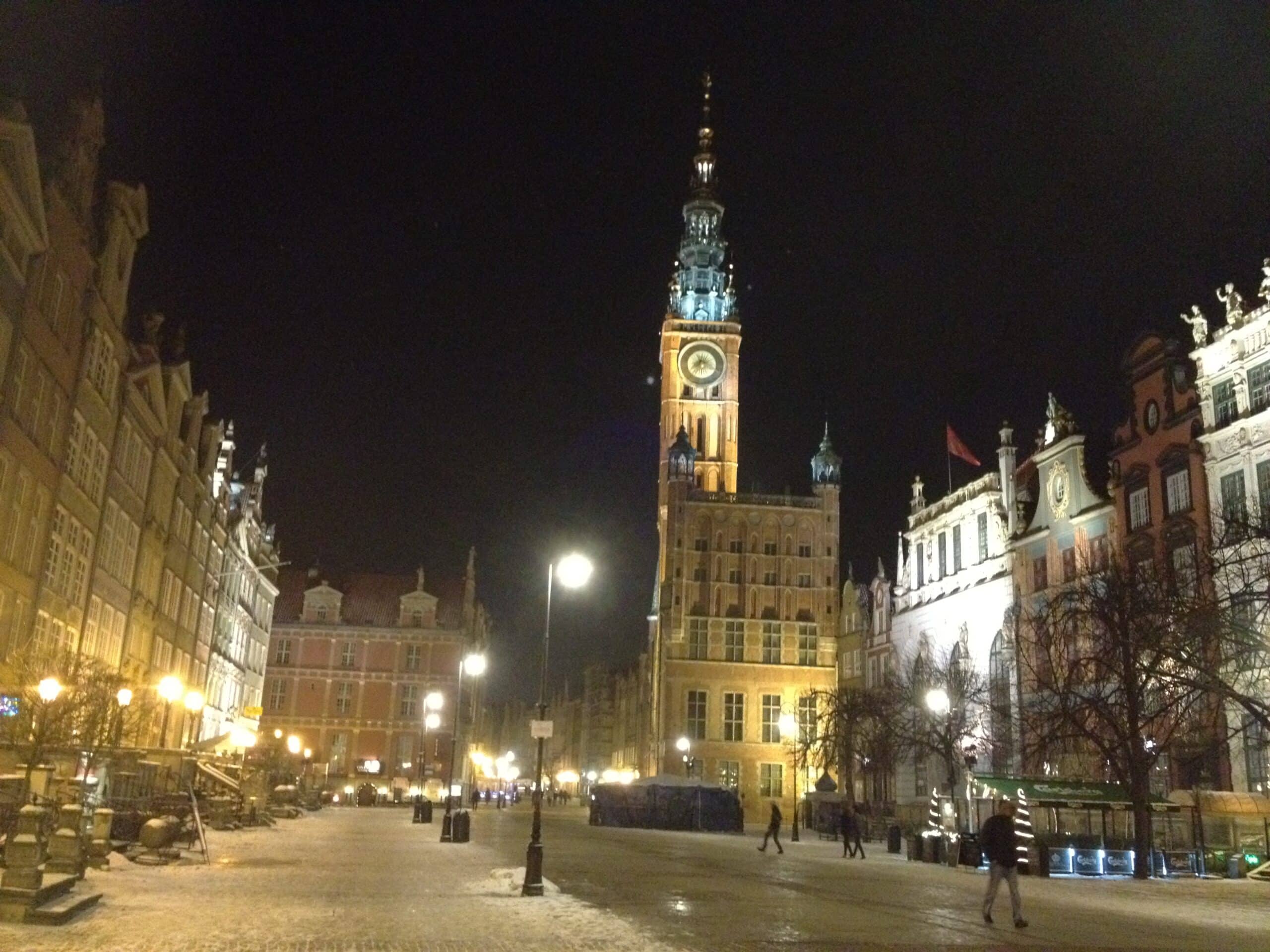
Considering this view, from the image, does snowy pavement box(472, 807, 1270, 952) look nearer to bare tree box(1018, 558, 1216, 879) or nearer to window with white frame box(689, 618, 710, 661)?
bare tree box(1018, 558, 1216, 879)

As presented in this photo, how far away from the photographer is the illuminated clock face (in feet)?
330

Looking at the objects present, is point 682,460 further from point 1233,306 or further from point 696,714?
point 1233,306

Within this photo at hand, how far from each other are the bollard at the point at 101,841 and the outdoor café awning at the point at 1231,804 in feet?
97.1

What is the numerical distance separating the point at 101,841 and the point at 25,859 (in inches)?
349

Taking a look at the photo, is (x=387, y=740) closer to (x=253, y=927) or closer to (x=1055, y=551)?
(x=1055, y=551)

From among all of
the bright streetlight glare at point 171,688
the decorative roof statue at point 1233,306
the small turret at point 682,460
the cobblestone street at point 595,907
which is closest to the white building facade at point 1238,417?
the decorative roof statue at point 1233,306

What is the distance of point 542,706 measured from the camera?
2297cm

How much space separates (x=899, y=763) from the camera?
204 feet

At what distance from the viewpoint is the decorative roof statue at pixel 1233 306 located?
131 ft

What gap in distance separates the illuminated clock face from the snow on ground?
7522cm

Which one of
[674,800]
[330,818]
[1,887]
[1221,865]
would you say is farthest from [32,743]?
[674,800]

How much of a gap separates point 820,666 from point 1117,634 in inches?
2050

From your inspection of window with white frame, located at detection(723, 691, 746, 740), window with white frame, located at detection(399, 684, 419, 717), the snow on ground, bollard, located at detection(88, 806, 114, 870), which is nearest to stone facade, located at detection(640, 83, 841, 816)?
window with white frame, located at detection(723, 691, 746, 740)

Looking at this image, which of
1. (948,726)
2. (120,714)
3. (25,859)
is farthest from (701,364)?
(25,859)
